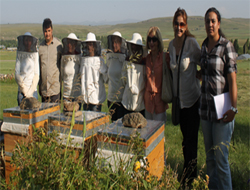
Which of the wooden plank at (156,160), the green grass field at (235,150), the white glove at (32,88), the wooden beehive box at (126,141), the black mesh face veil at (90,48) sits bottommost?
the green grass field at (235,150)

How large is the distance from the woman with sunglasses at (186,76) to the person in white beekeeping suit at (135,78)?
0.53 meters

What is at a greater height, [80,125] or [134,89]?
[134,89]

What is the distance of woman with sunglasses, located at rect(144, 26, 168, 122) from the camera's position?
3365 mm

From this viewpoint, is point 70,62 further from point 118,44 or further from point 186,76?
point 186,76

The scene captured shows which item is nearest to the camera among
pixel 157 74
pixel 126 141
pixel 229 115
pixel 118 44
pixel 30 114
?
pixel 126 141

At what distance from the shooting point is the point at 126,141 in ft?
7.17

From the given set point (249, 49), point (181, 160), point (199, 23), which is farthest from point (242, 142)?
point (199, 23)

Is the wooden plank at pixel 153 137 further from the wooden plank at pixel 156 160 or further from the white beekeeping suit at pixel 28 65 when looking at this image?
the white beekeeping suit at pixel 28 65

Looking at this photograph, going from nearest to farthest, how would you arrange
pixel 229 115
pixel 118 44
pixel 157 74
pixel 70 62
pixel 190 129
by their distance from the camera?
pixel 229 115 < pixel 190 129 < pixel 157 74 < pixel 118 44 < pixel 70 62

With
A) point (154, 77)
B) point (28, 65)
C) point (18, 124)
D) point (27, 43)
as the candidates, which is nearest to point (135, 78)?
point (154, 77)

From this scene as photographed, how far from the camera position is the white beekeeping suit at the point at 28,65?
399 centimetres

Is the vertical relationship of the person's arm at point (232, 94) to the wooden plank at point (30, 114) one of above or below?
above

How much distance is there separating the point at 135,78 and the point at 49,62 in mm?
1772

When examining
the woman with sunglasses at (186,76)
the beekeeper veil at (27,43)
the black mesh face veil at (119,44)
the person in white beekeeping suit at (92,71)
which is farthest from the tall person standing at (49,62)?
the woman with sunglasses at (186,76)
